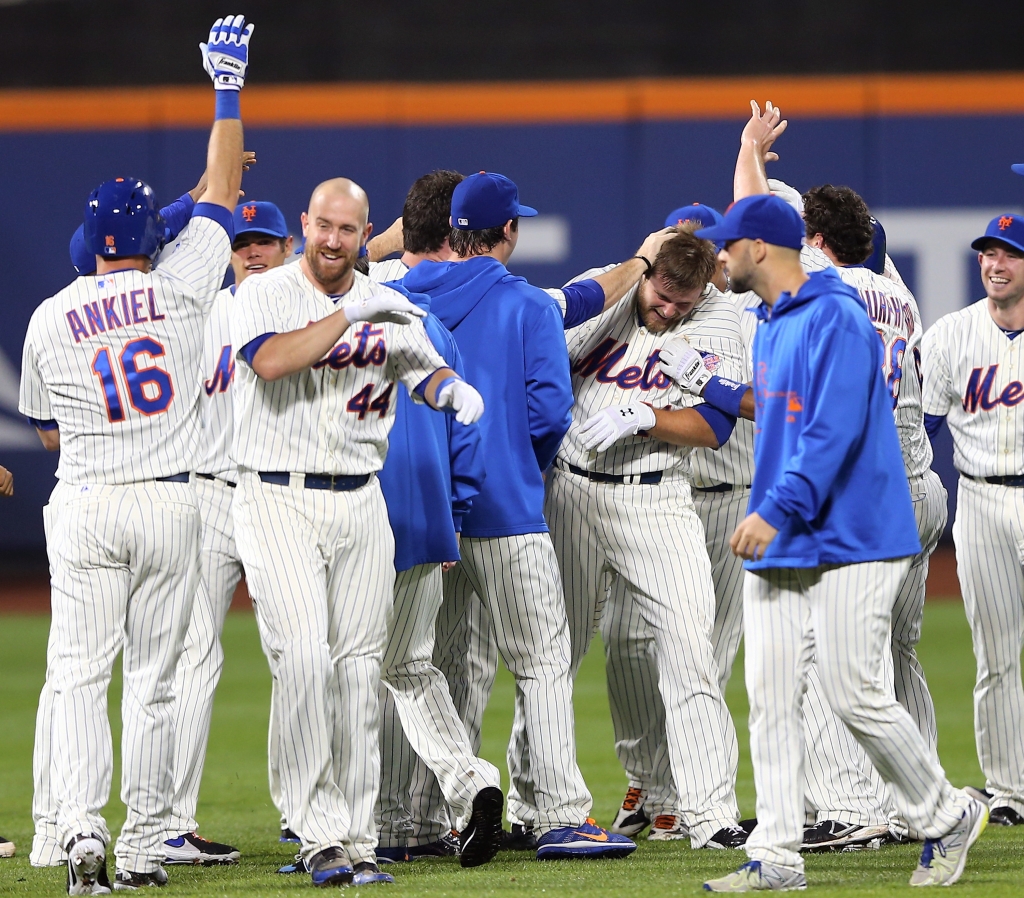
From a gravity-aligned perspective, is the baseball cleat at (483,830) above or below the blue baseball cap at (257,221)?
below

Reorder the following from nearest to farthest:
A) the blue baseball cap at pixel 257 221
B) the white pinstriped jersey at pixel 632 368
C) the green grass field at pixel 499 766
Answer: the green grass field at pixel 499 766, the white pinstriped jersey at pixel 632 368, the blue baseball cap at pixel 257 221

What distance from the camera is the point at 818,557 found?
4156mm

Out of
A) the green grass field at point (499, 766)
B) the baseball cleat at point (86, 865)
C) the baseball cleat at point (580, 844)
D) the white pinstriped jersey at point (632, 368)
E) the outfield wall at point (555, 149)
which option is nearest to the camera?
the baseball cleat at point (86, 865)

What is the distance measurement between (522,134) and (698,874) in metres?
12.1

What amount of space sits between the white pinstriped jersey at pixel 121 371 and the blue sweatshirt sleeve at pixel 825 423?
6.00 feet

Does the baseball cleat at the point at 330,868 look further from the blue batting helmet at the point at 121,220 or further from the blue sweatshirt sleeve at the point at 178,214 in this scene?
the blue sweatshirt sleeve at the point at 178,214

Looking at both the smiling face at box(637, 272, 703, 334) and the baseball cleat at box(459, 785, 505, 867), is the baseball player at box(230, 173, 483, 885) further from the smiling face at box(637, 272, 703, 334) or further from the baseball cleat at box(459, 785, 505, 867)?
→ the smiling face at box(637, 272, 703, 334)

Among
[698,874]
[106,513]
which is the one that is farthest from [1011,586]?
[106,513]

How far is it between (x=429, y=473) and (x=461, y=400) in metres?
0.52

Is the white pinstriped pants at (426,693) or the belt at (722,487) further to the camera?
the belt at (722,487)

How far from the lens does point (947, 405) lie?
5.92 meters

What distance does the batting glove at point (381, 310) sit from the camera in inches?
169

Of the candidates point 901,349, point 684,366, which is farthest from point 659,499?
point 901,349

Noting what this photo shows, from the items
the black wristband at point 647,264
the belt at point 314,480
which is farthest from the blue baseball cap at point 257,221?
the belt at point 314,480
